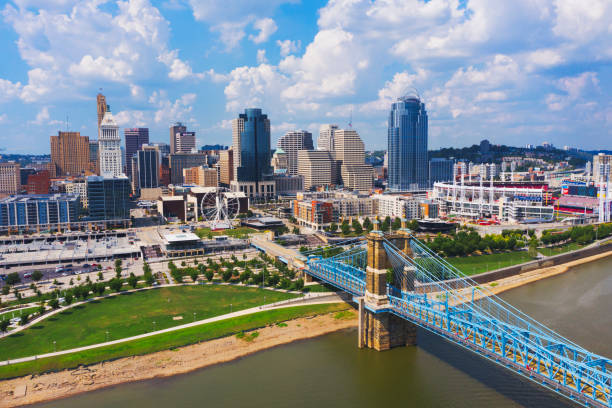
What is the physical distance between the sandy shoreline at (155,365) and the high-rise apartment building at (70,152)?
17580 centimetres

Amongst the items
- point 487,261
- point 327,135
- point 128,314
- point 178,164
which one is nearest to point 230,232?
point 128,314

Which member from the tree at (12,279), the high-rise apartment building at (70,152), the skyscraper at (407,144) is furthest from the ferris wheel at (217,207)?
the high-rise apartment building at (70,152)

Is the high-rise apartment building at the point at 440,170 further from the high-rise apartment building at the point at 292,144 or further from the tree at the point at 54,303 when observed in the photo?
the tree at the point at 54,303

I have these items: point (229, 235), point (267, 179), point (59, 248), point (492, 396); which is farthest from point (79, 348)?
point (267, 179)

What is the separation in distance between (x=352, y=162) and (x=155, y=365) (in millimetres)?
125822

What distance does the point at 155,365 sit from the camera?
1232 inches

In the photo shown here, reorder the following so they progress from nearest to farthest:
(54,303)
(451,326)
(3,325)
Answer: (451,326) < (3,325) < (54,303)

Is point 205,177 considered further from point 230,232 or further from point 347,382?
point 347,382

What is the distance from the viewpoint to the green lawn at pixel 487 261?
5500 centimetres

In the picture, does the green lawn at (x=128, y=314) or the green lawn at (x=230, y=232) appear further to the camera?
the green lawn at (x=230, y=232)

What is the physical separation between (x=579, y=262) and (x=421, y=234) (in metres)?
23.6

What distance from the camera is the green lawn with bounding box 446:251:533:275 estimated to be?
55.0 m

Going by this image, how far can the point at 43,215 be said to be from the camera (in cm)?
8262

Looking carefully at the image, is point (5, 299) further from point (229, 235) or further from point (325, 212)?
point (325, 212)
